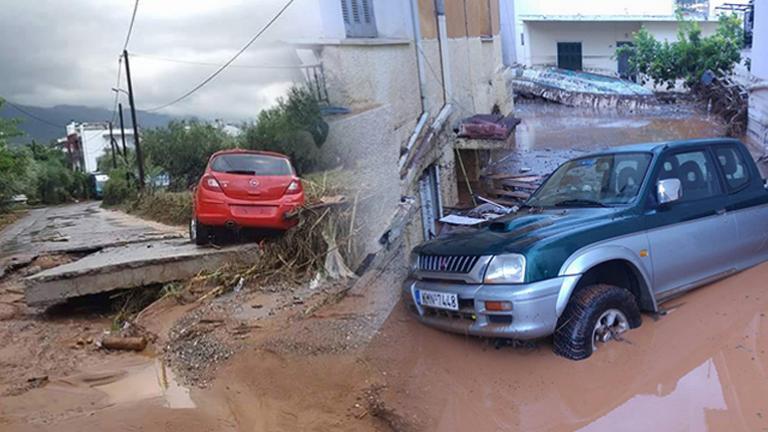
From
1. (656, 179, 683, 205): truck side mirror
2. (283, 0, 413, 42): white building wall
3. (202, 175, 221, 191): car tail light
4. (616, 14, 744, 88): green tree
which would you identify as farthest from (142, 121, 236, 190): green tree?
(616, 14, 744, 88): green tree

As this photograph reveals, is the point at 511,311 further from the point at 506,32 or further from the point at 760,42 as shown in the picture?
the point at 760,42

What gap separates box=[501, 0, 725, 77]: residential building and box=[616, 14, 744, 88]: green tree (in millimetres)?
2160

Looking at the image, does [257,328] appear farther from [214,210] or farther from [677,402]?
[677,402]

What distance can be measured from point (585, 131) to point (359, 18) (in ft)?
32.6

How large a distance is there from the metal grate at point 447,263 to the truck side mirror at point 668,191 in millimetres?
1541

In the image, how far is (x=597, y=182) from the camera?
4.52m

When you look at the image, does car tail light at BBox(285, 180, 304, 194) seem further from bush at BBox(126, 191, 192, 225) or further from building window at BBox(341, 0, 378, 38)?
building window at BBox(341, 0, 378, 38)

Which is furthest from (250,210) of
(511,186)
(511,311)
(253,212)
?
(511,186)

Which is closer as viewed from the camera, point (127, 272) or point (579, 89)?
point (127, 272)

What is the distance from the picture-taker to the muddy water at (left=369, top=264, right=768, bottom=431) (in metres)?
3.23

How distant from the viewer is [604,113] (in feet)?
59.0

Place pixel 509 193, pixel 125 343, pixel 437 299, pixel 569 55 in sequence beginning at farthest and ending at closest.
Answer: pixel 569 55
pixel 509 193
pixel 125 343
pixel 437 299

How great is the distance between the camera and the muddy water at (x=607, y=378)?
323cm

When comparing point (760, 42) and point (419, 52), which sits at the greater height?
point (760, 42)
